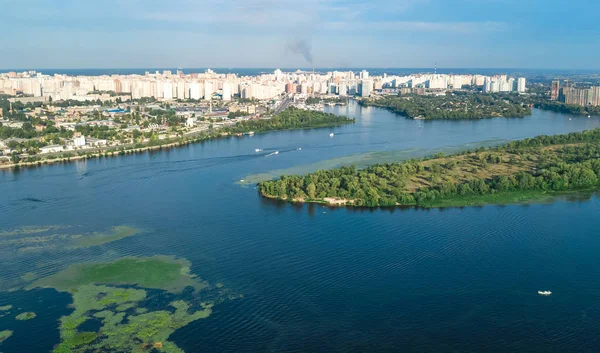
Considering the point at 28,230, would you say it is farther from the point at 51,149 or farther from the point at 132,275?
the point at 51,149

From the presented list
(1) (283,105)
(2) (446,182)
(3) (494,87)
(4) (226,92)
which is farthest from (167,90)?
(2) (446,182)

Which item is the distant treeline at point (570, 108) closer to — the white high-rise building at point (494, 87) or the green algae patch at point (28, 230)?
the white high-rise building at point (494, 87)

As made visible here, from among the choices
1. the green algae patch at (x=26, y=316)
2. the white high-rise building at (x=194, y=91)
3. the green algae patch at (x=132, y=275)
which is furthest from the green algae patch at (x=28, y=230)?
the white high-rise building at (x=194, y=91)

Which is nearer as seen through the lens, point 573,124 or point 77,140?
point 77,140

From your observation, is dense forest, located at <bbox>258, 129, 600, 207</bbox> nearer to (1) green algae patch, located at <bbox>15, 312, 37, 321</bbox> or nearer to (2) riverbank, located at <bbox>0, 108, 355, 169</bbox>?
(1) green algae patch, located at <bbox>15, 312, 37, 321</bbox>

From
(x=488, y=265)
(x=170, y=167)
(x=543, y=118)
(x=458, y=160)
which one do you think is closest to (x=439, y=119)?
(x=543, y=118)

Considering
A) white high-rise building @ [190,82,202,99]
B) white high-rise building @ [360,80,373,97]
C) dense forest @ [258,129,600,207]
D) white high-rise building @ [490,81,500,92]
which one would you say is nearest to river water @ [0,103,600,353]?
dense forest @ [258,129,600,207]

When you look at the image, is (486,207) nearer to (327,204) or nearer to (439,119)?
(327,204)
